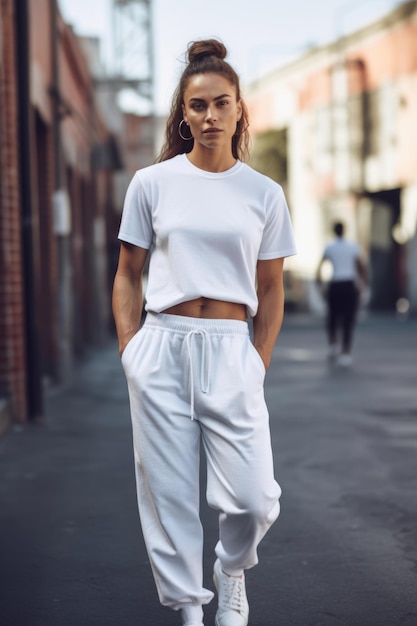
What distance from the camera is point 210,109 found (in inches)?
134

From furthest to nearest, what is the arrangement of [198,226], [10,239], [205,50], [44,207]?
1. [44,207]
2. [10,239]
3. [205,50]
4. [198,226]

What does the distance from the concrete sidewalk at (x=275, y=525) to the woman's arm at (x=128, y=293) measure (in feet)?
3.51

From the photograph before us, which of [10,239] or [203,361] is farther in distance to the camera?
[10,239]

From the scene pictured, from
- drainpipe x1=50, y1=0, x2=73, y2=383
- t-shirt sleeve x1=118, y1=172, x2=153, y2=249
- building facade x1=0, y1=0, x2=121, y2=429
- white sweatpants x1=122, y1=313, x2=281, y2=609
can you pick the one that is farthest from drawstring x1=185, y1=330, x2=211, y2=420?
drainpipe x1=50, y1=0, x2=73, y2=383

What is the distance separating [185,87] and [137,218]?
443 millimetres

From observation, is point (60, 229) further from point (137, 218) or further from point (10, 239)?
point (137, 218)

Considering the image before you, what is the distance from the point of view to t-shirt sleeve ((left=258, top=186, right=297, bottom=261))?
3568mm

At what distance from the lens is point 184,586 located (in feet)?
11.3

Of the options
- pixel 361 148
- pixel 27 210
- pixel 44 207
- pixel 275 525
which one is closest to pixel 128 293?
pixel 275 525

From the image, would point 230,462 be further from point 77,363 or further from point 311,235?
point 311,235

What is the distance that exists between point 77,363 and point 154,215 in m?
11.5

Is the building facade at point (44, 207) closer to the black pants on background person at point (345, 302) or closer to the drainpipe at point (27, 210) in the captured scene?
the drainpipe at point (27, 210)

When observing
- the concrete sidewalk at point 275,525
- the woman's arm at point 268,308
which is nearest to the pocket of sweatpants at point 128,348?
the woman's arm at point 268,308

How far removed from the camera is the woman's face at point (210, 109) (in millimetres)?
3408
